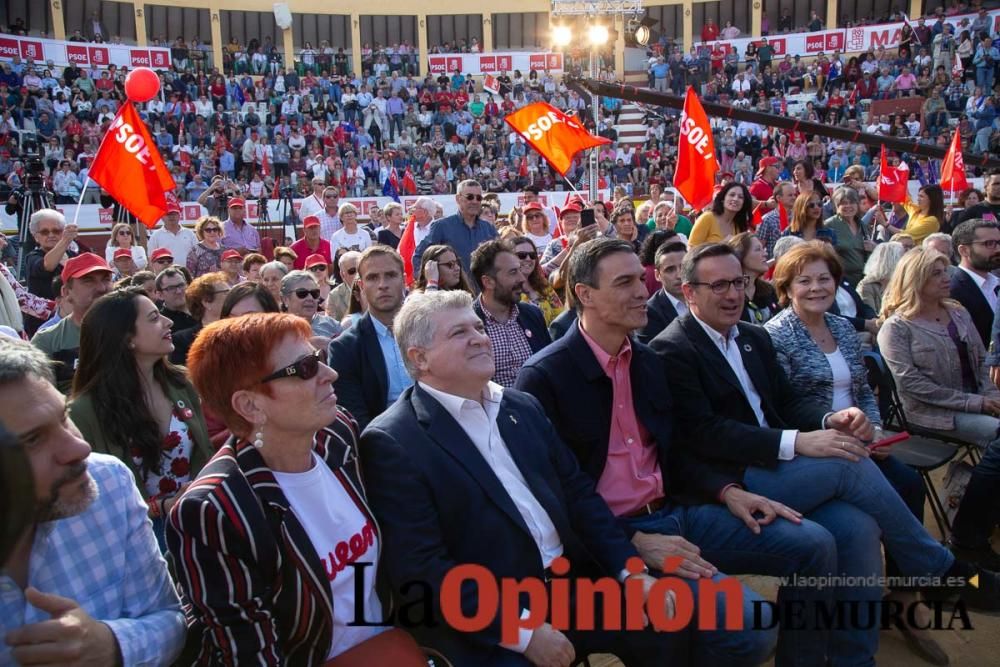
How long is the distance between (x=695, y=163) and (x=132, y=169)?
16.9 feet

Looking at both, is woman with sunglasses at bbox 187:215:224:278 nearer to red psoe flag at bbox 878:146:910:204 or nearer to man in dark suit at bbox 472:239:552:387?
man in dark suit at bbox 472:239:552:387

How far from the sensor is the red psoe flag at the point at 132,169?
7.09m

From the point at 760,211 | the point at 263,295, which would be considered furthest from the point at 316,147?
the point at 263,295

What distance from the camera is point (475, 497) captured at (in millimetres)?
2277

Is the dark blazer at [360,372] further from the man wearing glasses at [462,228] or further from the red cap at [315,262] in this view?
the red cap at [315,262]

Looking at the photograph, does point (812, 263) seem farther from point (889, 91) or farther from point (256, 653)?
point (889, 91)

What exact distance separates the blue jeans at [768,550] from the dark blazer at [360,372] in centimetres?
144

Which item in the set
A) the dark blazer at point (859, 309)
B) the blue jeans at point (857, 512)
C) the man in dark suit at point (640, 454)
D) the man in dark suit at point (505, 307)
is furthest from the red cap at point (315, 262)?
the blue jeans at point (857, 512)

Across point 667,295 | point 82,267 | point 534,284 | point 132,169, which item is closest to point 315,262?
point 132,169

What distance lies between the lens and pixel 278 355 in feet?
6.79

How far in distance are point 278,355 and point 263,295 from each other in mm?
1717

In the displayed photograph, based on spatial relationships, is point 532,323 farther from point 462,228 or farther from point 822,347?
point 462,228

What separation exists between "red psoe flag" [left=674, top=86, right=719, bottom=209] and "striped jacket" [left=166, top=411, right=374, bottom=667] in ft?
20.9

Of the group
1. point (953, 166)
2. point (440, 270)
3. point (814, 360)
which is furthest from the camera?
point (953, 166)
